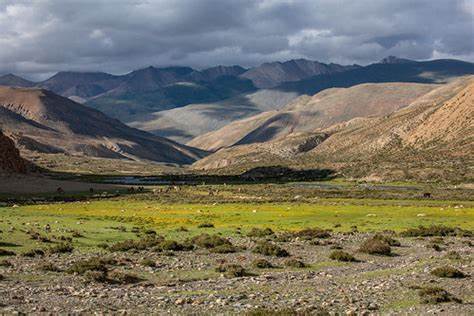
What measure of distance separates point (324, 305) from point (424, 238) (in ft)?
82.2

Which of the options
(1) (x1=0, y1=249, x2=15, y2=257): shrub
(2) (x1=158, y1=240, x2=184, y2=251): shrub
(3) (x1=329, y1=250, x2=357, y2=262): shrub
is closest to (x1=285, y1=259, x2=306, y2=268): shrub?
(3) (x1=329, y1=250, x2=357, y2=262): shrub

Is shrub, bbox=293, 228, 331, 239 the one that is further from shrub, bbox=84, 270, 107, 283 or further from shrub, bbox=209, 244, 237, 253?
shrub, bbox=84, 270, 107, 283

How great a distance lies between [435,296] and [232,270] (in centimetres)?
965

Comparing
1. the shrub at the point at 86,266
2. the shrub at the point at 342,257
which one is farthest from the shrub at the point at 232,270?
the shrub at the point at 342,257

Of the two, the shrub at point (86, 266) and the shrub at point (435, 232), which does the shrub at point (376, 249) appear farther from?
the shrub at point (86, 266)

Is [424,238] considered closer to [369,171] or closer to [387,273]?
[387,273]

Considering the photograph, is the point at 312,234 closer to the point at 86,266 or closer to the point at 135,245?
the point at 135,245

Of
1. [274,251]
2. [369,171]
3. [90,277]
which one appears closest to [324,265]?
[274,251]

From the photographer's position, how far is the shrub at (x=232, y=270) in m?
28.5

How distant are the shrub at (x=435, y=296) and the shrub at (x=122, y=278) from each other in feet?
40.2

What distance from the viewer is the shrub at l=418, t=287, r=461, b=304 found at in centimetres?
2253

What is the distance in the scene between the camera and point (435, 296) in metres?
22.8

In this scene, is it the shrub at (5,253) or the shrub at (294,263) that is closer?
the shrub at (294,263)

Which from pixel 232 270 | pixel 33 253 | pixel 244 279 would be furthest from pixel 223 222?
pixel 244 279
